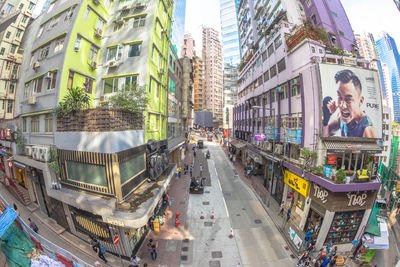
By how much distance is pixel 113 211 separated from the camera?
9.14 metres

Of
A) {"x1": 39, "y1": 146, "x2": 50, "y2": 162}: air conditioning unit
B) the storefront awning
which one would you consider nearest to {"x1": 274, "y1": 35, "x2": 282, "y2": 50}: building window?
the storefront awning

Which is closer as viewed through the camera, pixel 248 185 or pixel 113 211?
pixel 113 211

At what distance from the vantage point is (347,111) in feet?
44.6

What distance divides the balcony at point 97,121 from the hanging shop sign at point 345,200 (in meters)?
16.4

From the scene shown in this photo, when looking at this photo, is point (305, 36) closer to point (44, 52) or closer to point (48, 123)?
point (48, 123)

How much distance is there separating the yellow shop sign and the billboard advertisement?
4.90 m

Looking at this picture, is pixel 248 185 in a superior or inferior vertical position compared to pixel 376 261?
superior

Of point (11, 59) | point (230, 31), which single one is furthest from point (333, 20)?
point (230, 31)

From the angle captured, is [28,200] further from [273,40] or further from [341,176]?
[273,40]

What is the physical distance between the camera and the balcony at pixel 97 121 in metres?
9.72

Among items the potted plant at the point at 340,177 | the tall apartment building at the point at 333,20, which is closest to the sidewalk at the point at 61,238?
the potted plant at the point at 340,177

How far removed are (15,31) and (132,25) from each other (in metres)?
17.5

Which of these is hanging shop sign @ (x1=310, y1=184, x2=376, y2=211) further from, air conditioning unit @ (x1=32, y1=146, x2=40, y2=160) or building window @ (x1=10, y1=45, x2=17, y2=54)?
building window @ (x1=10, y1=45, x2=17, y2=54)

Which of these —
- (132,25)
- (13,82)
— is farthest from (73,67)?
(13,82)
